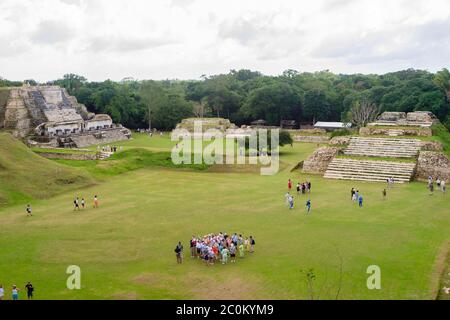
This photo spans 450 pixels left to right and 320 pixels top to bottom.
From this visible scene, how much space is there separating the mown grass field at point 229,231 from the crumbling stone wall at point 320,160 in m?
3.11

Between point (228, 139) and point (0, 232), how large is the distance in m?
36.8

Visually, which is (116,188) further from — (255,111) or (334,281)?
(255,111)

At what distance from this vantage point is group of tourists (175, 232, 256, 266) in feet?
59.5

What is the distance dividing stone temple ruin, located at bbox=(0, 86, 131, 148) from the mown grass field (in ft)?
77.2

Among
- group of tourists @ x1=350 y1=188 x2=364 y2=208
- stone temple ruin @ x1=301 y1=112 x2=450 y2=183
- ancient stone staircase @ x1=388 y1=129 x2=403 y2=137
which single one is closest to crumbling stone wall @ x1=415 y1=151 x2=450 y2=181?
stone temple ruin @ x1=301 y1=112 x2=450 y2=183

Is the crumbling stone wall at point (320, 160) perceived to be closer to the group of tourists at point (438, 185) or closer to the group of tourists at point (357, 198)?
the group of tourists at point (438, 185)

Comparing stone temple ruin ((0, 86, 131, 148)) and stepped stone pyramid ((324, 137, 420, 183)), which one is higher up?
stone temple ruin ((0, 86, 131, 148))

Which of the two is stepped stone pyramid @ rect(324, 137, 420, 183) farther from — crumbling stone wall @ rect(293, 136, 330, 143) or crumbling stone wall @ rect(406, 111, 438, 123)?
crumbling stone wall @ rect(293, 136, 330, 143)

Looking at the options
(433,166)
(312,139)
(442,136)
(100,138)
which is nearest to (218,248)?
(433,166)

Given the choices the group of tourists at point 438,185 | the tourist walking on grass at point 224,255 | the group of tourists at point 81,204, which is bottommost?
the tourist walking on grass at point 224,255

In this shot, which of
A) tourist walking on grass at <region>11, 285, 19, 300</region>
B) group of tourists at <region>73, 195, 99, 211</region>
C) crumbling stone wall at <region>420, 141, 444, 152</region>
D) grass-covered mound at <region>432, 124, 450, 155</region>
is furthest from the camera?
grass-covered mound at <region>432, 124, 450, 155</region>

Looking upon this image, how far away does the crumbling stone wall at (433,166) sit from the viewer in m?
31.9

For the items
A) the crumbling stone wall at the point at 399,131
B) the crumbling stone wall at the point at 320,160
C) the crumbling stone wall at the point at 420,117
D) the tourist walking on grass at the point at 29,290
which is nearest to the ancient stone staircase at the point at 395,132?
the crumbling stone wall at the point at 399,131
